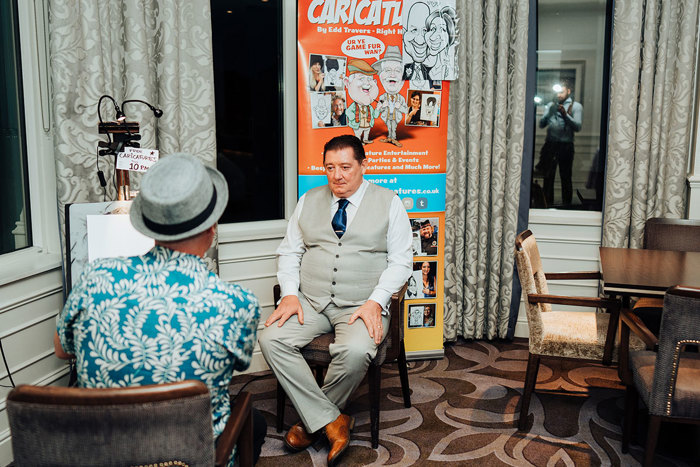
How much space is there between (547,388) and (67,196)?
2.64 m

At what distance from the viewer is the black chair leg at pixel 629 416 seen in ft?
8.04

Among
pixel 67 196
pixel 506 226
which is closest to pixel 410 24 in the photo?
pixel 506 226

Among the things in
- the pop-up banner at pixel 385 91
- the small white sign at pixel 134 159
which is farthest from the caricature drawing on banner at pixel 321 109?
the small white sign at pixel 134 159

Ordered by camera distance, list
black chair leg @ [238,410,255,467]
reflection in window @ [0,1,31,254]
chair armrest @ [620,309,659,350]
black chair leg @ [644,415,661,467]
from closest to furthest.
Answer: black chair leg @ [238,410,255,467], black chair leg @ [644,415,661,467], chair armrest @ [620,309,659,350], reflection in window @ [0,1,31,254]

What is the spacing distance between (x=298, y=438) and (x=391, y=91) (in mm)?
1904

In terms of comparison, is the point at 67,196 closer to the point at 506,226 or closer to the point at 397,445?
the point at 397,445

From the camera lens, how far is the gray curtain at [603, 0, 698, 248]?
3.39 meters

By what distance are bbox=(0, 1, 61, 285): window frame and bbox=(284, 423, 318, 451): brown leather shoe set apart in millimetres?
1297

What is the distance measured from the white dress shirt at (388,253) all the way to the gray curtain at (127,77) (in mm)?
501

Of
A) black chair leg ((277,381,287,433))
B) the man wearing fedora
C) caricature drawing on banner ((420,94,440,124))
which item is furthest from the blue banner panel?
black chair leg ((277,381,287,433))

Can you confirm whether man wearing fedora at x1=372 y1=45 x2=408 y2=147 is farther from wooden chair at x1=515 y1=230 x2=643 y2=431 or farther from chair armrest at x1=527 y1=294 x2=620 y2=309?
chair armrest at x1=527 y1=294 x2=620 y2=309

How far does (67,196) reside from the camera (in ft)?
8.43

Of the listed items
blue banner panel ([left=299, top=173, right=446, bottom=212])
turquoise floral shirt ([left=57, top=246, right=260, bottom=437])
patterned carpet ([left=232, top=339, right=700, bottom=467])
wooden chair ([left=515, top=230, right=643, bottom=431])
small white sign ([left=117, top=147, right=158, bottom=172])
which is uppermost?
small white sign ([left=117, top=147, right=158, bottom=172])

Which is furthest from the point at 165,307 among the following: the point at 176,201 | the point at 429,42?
the point at 429,42
